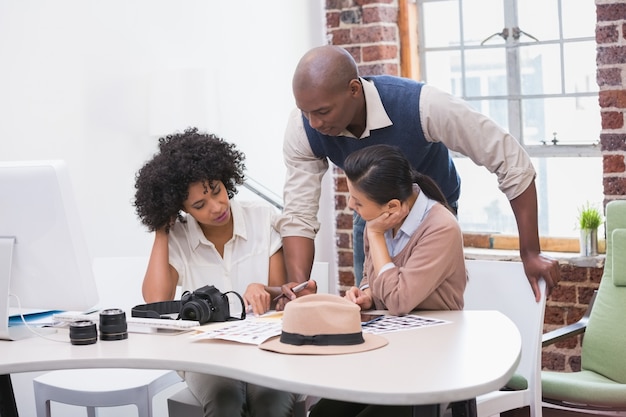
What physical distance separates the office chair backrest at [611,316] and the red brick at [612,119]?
1.79 feet

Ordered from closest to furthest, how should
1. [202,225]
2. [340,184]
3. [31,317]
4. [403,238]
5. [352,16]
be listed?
[403,238], [31,317], [202,225], [352,16], [340,184]

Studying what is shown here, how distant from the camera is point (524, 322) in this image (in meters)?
2.75

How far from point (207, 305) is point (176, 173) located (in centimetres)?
56

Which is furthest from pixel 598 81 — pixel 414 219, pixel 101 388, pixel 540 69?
pixel 101 388

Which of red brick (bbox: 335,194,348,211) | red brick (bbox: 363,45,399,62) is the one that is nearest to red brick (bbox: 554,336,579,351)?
red brick (bbox: 335,194,348,211)

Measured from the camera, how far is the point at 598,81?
3771 mm

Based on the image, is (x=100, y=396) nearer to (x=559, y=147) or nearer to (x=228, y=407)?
(x=228, y=407)

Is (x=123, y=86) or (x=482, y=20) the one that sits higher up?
(x=482, y=20)

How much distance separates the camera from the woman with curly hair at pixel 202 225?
275 centimetres

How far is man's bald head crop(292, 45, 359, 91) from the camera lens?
2.63 metres

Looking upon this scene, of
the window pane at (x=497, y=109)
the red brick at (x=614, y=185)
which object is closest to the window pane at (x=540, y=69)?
the window pane at (x=497, y=109)

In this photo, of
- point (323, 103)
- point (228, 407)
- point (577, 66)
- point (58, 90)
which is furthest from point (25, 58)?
point (577, 66)

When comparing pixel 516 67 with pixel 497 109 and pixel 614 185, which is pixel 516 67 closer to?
pixel 497 109

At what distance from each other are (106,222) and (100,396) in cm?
117
